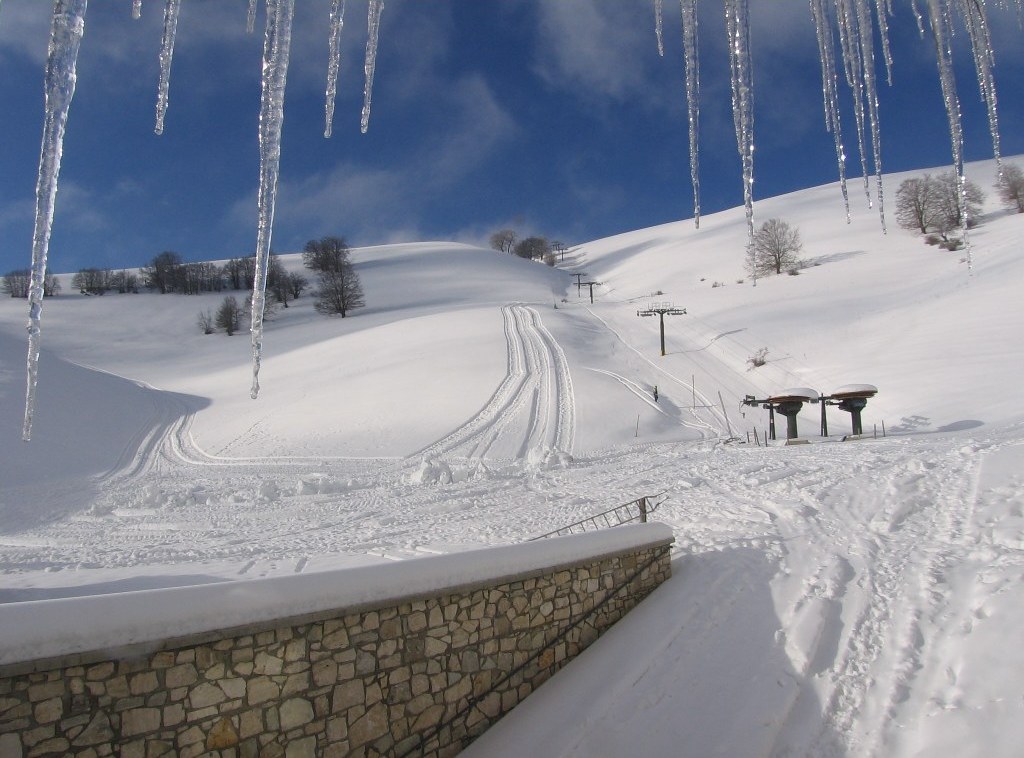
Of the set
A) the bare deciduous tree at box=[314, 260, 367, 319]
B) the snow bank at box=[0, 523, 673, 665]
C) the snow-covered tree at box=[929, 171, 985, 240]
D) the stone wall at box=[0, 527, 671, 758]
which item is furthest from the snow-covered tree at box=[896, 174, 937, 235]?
the snow bank at box=[0, 523, 673, 665]

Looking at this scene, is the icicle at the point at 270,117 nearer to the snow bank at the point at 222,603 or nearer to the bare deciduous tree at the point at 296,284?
the snow bank at the point at 222,603

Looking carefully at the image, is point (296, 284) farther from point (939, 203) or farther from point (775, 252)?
point (939, 203)

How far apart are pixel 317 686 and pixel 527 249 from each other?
10281cm

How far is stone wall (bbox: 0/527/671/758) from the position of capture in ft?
11.6

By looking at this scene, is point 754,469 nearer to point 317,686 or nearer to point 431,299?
point 317,686

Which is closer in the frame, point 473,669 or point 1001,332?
point 473,669

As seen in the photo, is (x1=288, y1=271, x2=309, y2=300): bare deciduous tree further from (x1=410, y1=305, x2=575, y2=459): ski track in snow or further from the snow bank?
the snow bank

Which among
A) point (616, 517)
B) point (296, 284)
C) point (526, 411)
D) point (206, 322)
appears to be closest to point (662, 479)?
point (616, 517)

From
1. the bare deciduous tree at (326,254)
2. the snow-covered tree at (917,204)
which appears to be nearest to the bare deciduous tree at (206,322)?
the bare deciduous tree at (326,254)

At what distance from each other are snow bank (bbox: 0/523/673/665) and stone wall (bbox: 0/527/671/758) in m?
0.07

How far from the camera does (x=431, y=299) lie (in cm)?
5444

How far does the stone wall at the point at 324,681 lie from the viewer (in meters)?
3.53

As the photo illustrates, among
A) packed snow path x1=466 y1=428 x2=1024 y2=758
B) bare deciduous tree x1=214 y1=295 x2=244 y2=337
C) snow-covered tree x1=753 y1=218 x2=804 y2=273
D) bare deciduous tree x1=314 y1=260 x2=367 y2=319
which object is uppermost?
snow-covered tree x1=753 y1=218 x2=804 y2=273

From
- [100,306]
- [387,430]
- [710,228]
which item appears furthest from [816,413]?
[710,228]
